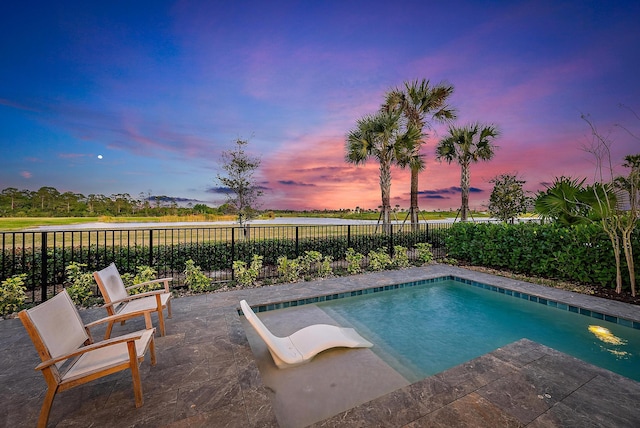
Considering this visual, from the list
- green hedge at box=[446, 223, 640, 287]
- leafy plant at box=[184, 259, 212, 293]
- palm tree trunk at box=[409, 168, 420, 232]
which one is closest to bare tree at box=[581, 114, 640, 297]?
green hedge at box=[446, 223, 640, 287]

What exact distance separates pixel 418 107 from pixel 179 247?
1200 cm

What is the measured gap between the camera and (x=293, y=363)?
9.62 feet

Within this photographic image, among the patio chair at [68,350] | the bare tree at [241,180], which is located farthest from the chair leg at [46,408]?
the bare tree at [241,180]

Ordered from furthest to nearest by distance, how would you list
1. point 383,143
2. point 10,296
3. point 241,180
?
point 383,143, point 241,180, point 10,296

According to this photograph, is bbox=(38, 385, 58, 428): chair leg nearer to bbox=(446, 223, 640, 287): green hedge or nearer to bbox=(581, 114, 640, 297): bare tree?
bbox=(581, 114, 640, 297): bare tree

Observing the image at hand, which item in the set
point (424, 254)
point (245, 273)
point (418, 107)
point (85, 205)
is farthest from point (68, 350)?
point (418, 107)

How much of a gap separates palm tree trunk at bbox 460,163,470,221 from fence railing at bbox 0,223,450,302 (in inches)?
169

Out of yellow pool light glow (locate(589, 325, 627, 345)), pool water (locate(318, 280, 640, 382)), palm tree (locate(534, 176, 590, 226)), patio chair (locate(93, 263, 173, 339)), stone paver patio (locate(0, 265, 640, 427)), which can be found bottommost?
pool water (locate(318, 280, 640, 382))

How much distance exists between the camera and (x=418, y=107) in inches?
491

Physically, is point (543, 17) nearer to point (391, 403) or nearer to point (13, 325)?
point (391, 403)

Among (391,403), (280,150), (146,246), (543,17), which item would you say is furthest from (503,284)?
(280,150)

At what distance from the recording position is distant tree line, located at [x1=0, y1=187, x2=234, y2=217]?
9.62 m

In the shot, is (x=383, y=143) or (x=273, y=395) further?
(x=383, y=143)

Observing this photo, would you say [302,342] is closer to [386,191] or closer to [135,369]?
[135,369]
